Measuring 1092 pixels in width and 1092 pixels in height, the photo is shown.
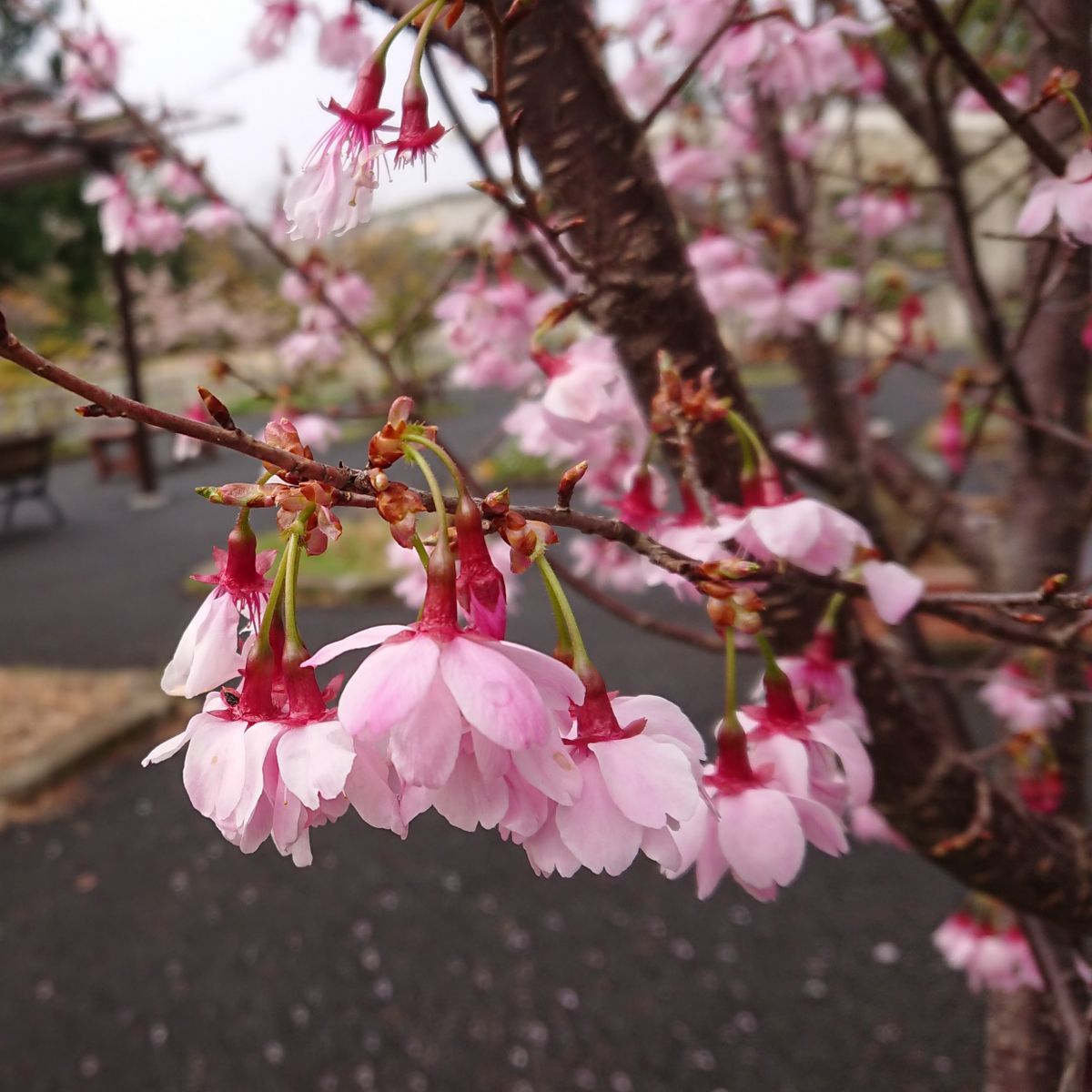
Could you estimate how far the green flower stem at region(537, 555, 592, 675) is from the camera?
357 millimetres

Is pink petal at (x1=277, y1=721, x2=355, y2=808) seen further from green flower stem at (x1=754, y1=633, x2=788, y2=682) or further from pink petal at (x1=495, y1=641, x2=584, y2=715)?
green flower stem at (x1=754, y1=633, x2=788, y2=682)

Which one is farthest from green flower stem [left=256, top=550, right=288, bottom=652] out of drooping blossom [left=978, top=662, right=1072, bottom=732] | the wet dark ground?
the wet dark ground

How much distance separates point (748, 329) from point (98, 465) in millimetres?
8544

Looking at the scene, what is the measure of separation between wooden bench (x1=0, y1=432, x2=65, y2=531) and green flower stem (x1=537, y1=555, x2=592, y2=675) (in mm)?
6999

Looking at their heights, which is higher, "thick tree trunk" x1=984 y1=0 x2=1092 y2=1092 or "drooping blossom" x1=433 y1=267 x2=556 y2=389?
"drooping blossom" x1=433 y1=267 x2=556 y2=389

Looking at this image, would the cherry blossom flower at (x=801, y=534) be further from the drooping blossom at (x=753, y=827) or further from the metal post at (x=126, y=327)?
the metal post at (x=126, y=327)

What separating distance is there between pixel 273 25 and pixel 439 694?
1318 mm

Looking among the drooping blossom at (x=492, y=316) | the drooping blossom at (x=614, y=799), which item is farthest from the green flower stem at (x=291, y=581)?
the drooping blossom at (x=492, y=316)

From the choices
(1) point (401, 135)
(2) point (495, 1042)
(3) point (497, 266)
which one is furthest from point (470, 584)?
(2) point (495, 1042)

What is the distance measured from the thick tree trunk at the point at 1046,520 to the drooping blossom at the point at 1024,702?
0.05 metres

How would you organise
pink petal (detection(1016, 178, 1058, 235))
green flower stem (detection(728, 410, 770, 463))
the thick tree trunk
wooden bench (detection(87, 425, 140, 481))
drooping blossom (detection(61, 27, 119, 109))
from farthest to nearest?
wooden bench (detection(87, 425, 140, 481)) → drooping blossom (detection(61, 27, 119, 109)) → the thick tree trunk → pink petal (detection(1016, 178, 1058, 235)) → green flower stem (detection(728, 410, 770, 463))

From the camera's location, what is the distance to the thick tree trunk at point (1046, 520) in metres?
1.13

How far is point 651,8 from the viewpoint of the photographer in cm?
119

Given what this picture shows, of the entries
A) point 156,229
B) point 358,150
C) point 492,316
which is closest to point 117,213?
point 156,229
